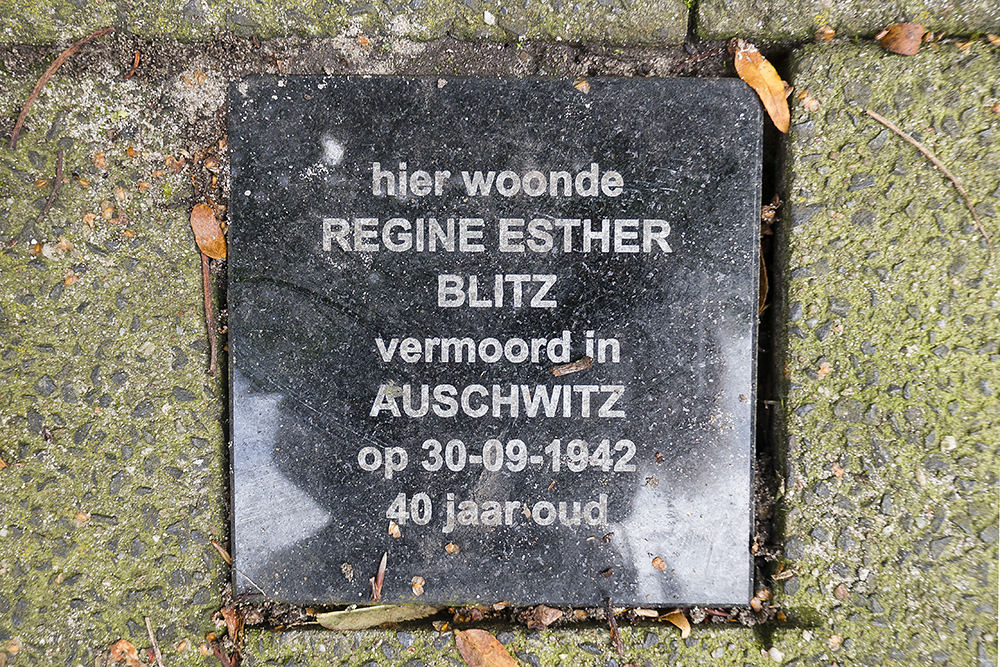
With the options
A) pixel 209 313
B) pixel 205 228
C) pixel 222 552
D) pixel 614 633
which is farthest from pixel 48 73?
pixel 614 633

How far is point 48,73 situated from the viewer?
63.9 inches

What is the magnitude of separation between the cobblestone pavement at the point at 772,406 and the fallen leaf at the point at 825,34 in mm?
39

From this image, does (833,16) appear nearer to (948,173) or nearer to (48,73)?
(948,173)

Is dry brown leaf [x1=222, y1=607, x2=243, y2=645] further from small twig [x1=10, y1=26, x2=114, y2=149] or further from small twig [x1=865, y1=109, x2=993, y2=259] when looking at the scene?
small twig [x1=865, y1=109, x2=993, y2=259]

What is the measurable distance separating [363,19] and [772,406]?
5.15 feet

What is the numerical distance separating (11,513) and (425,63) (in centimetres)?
169

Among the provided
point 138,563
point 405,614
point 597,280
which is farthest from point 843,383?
point 138,563

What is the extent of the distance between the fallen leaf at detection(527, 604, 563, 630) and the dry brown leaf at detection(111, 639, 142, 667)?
109 centimetres

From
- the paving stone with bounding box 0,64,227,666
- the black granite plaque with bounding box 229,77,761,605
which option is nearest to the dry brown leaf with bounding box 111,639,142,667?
the paving stone with bounding box 0,64,227,666

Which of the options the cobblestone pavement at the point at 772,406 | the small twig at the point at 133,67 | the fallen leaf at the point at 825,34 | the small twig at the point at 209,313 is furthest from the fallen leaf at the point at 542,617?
the small twig at the point at 133,67

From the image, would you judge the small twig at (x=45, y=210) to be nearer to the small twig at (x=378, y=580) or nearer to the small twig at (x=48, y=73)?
the small twig at (x=48, y=73)

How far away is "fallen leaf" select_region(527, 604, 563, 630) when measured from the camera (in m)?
1.65

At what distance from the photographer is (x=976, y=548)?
1.60 metres

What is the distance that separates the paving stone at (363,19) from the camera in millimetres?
1619
